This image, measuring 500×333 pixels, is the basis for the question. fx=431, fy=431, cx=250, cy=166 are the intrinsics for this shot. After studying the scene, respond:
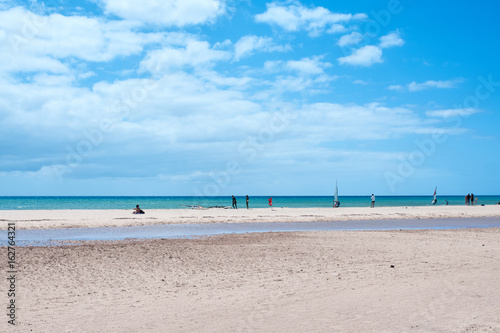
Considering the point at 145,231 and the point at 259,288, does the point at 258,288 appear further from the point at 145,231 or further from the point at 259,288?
the point at 145,231

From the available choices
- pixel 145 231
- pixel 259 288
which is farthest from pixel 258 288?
pixel 145 231

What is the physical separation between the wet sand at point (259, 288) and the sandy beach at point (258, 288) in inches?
1.0

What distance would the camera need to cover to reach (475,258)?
47.4 ft

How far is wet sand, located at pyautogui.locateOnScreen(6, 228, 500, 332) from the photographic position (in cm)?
769

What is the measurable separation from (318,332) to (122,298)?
4637 millimetres

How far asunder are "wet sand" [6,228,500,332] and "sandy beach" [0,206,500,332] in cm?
2

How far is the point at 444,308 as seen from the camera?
8430 millimetres

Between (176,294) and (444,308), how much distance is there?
570 cm

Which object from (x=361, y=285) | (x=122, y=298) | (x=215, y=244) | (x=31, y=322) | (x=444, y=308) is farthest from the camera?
(x=215, y=244)

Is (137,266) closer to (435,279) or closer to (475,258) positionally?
(435,279)

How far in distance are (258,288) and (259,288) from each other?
0.03 m

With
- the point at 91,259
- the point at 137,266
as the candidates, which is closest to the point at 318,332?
the point at 137,266

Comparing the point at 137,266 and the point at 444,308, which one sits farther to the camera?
the point at 137,266

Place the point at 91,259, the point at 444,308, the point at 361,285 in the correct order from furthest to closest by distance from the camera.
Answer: the point at 91,259
the point at 361,285
the point at 444,308
